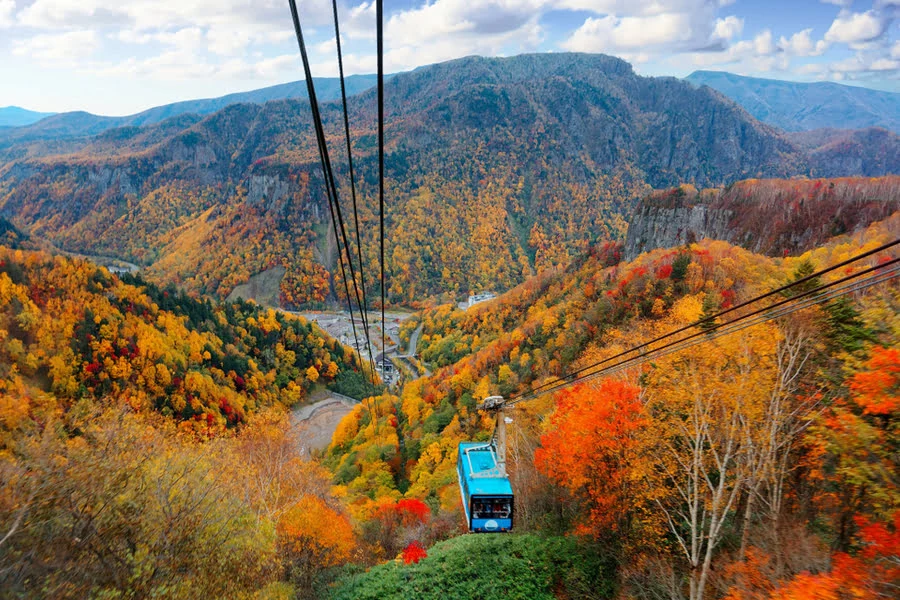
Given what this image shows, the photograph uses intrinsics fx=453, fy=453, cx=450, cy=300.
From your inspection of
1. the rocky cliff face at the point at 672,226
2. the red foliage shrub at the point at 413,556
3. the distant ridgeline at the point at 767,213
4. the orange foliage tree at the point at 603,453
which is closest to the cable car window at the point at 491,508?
the orange foliage tree at the point at 603,453

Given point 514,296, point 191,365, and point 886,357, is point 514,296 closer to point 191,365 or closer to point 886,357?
point 191,365

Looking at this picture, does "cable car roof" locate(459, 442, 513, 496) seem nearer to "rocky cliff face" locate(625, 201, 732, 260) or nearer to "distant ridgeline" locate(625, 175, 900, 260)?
"distant ridgeline" locate(625, 175, 900, 260)

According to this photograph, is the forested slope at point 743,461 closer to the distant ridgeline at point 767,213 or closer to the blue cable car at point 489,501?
the blue cable car at point 489,501

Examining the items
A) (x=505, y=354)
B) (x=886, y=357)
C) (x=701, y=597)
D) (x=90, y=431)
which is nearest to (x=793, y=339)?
(x=886, y=357)

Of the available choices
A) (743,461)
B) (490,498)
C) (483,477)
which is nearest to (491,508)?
(490,498)

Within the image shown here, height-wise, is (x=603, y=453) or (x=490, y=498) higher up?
(x=490, y=498)

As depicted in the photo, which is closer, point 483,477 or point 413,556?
point 483,477

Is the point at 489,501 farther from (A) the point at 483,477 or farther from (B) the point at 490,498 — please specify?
(A) the point at 483,477

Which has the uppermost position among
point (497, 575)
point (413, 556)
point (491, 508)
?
point (491, 508)
